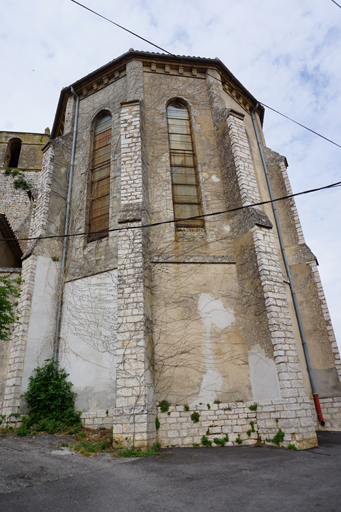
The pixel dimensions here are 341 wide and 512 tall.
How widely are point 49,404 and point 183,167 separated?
736 cm

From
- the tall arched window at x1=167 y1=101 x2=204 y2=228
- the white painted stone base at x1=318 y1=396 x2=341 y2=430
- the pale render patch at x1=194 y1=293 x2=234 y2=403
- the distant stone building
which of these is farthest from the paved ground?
the tall arched window at x1=167 y1=101 x2=204 y2=228

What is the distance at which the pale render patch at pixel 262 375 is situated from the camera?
24.0 ft

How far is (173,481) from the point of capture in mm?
4652

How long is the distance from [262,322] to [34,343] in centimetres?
567

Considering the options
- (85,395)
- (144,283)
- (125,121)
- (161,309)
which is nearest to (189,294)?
(161,309)

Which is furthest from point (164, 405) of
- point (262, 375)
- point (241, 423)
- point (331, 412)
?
point (331, 412)

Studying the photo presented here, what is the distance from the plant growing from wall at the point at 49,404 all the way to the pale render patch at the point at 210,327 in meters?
3.03

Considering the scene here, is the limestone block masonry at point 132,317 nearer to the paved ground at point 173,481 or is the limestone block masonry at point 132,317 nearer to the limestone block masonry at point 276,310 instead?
the paved ground at point 173,481

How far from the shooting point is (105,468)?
5297 mm

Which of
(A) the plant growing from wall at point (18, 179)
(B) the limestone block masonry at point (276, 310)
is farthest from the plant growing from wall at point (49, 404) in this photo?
(A) the plant growing from wall at point (18, 179)

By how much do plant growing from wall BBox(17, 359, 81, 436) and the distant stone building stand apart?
0.27 metres

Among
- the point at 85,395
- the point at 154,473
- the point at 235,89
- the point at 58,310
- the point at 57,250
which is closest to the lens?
the point at 154,473

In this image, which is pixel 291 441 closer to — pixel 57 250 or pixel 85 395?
pixel 85 395

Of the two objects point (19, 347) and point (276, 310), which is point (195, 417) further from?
point (19, 347)
